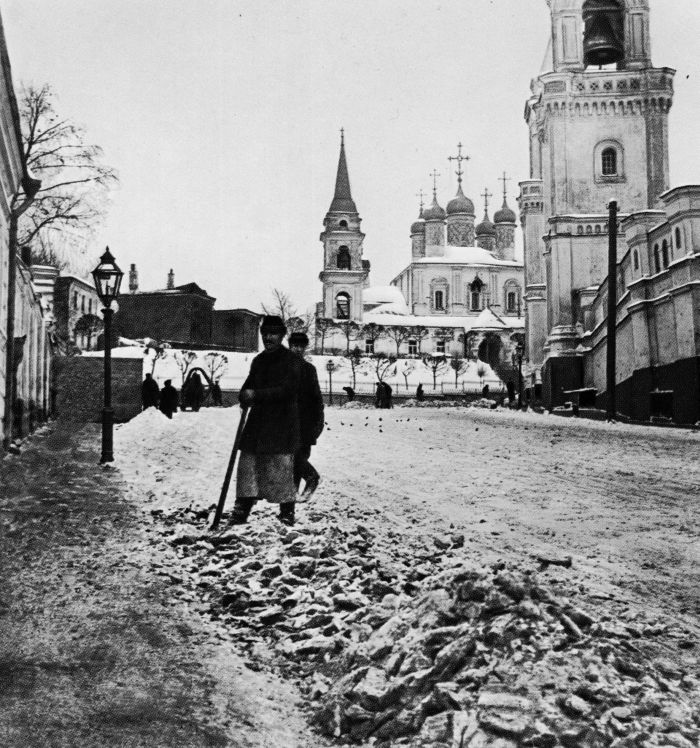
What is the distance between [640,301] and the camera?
72.8 feet

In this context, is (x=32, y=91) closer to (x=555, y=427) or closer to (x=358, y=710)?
(x=555, y=427)

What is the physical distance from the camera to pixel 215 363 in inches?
2421

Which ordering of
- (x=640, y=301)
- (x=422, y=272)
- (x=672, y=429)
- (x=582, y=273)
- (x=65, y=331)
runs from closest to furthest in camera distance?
(x=672, y=429)
(x=640, y=301)
(x=582, y=273)
(x=65, y=331)
(x=422, y=272)

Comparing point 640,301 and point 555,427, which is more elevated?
point 640,301

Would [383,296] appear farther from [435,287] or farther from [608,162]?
[608,162]

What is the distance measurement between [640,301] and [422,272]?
7541 cm

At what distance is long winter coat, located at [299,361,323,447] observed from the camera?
26.5ft

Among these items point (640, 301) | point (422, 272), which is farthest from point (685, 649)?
point (422, 272)

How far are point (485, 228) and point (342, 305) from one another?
3136cm

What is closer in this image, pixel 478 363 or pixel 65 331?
pixel 65 331

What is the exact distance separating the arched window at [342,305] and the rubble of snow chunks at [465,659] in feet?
249

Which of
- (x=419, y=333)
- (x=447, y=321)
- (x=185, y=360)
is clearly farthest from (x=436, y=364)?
(x=447, y=321)

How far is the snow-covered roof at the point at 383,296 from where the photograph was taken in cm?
9438

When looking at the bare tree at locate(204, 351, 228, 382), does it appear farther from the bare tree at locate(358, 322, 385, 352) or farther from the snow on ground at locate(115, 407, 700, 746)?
the snow on ground at locate(115, 407, 700, 746)
